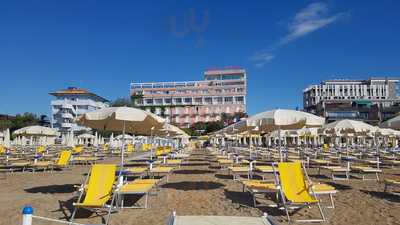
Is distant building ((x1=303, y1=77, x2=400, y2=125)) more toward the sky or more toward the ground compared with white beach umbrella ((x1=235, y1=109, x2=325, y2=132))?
more toward the sky

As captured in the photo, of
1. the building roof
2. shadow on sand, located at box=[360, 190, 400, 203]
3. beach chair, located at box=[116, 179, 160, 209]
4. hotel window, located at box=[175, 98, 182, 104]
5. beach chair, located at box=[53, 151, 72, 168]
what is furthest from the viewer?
hotel window, located at box=[175, 98, 182, 104]

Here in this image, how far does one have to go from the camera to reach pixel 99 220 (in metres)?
5.48

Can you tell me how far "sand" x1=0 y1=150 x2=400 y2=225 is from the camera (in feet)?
18.6

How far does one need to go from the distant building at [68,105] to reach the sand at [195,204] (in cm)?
7161

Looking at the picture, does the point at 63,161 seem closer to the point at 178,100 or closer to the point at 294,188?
the point at 294,188

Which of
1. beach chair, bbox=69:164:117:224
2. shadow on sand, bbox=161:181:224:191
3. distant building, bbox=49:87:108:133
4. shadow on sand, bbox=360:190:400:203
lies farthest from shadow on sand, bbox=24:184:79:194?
distant building, bbox=49:87:108:133

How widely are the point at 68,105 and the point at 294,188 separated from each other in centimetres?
7682

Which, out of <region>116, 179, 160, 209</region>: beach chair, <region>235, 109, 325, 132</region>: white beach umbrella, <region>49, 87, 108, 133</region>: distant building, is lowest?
<region>116, 179, 160, 209</region>: beach chair

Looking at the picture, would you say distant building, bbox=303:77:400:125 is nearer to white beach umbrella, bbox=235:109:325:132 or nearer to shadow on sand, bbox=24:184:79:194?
white beach umbrella, bbox=235:109:325:132

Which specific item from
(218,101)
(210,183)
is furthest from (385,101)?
(210,183)

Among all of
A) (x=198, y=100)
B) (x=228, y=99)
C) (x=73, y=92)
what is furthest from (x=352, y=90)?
(x=73, y=92)

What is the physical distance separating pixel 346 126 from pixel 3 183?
39.6 feet

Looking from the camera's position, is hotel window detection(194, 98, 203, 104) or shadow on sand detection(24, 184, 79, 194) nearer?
shadow on sand detection(24, 184, 79, 194)

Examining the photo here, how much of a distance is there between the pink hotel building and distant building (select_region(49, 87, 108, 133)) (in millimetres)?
17095
